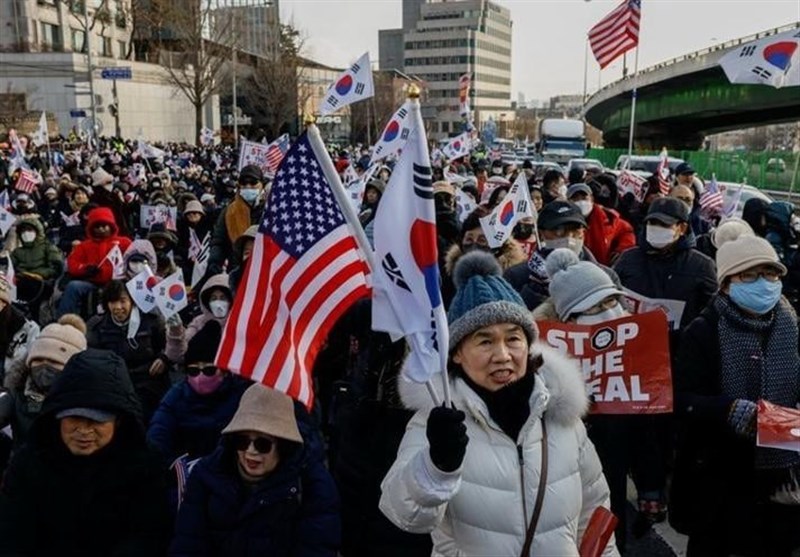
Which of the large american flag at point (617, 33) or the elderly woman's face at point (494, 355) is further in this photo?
the large american flag at point (617, 33)

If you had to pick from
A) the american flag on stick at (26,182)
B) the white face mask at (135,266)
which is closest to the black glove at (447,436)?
the white face mask at (135,266)

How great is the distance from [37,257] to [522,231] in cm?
543

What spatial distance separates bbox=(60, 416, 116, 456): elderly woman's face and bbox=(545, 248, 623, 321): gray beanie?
6.99 ft

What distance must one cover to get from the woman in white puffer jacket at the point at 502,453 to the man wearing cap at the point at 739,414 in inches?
42.5

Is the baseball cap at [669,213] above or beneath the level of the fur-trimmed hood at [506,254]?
above

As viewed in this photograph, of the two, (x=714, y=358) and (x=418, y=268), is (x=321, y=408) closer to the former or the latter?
(x=714, y=358)

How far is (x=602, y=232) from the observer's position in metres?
7.57

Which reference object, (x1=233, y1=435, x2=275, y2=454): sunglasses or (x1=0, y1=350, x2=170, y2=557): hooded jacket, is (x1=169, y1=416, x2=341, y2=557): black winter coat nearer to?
(x1=233, y1=435, x2=275, y2=454): sunglasses

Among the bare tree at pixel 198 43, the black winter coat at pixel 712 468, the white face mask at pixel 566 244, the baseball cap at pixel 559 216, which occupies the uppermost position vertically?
the bare tree at pixel 198 43

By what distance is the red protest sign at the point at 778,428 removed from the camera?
311 centimetres

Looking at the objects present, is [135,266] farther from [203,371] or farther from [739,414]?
[739,414]

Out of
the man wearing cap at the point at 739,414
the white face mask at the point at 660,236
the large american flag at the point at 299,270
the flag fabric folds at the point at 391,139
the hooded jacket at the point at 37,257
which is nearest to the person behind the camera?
the large american flag at the point at 299,270

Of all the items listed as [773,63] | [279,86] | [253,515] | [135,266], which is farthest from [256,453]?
[279,86]

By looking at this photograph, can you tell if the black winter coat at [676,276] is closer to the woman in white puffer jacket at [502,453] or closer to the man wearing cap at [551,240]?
the man wearing cap at [551,240]
